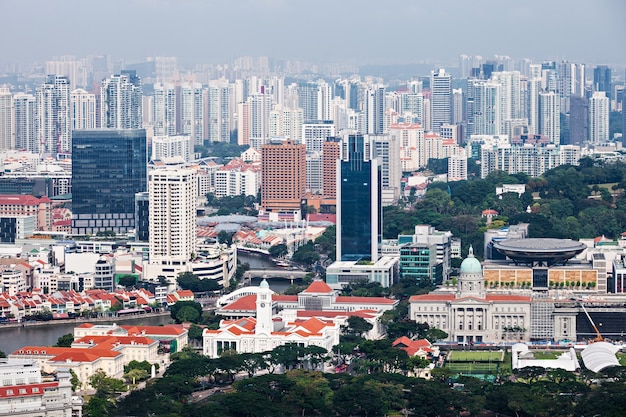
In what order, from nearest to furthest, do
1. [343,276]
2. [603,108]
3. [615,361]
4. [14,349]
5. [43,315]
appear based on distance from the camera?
[615,361]
[14,349]
[43,315]
[343,276]
[603,108]

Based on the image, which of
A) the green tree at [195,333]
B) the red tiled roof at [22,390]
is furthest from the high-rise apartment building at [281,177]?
the red tiled roof at [22,390]

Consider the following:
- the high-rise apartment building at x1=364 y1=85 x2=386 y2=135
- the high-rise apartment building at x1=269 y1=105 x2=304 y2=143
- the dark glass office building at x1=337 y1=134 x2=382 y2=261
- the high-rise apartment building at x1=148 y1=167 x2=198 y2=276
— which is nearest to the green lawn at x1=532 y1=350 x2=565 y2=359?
the dark glass office building at x1=337 y1=134 x2=382 y2=261

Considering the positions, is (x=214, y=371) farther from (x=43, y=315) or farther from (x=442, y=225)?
(x=442, y=225)

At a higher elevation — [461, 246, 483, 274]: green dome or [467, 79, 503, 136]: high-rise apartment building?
[467, 79, 503, 136]: high-rise apartment building

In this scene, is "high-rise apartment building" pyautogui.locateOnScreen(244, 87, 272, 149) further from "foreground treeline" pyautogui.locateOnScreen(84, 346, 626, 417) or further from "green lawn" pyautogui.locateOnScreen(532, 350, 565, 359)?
"foreground treeline" pyautogui.locateOnScreen(84, 346, 626, 417)

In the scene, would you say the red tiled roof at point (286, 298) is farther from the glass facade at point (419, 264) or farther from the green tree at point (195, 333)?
the glass facade at point (419, 264)

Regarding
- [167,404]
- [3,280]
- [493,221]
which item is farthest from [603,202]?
[167,404]
